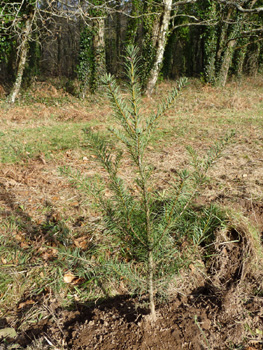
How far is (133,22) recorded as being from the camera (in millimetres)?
12297

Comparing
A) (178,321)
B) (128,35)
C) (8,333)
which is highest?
(128,35)

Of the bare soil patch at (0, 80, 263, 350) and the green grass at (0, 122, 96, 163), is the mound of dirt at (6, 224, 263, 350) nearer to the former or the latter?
the bare soil patch at (0, 80, 263, 350)

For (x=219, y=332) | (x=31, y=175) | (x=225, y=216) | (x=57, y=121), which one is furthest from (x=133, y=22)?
(x=219, y=332)

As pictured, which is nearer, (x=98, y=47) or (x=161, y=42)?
(x=161, y=42)

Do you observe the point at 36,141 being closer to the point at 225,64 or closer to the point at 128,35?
the point at 128,35

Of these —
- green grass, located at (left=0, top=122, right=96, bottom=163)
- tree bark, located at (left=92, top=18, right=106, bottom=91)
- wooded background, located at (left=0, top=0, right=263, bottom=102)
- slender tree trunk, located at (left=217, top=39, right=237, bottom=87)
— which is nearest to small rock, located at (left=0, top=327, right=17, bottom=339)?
green grass, located at (left=0, top=122, right=96, bottom=163)

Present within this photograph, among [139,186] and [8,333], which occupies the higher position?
[139,186]

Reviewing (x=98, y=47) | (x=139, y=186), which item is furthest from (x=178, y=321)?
(x=98, y=47)

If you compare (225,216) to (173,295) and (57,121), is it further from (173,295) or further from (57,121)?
(57,121)

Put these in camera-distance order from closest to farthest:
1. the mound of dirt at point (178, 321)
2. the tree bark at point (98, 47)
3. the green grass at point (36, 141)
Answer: the mound of dirt at point (178, 321), the green grass at point (36, 141), the tree bark at point (98, 47)

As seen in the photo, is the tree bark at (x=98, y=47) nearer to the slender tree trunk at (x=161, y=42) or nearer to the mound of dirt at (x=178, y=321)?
the slender tree trunk at (x=161, y=42)

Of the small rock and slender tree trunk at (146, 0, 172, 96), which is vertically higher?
slender tree trunk at (146, 0, 172, 96)

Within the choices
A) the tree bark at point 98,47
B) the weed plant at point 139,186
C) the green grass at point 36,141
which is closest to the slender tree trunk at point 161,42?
the tree bark at point 98,47

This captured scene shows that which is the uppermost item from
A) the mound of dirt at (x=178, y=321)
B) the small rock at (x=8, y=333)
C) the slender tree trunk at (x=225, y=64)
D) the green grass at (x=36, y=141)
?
the slender tree trunk at (x=225, y=64)
